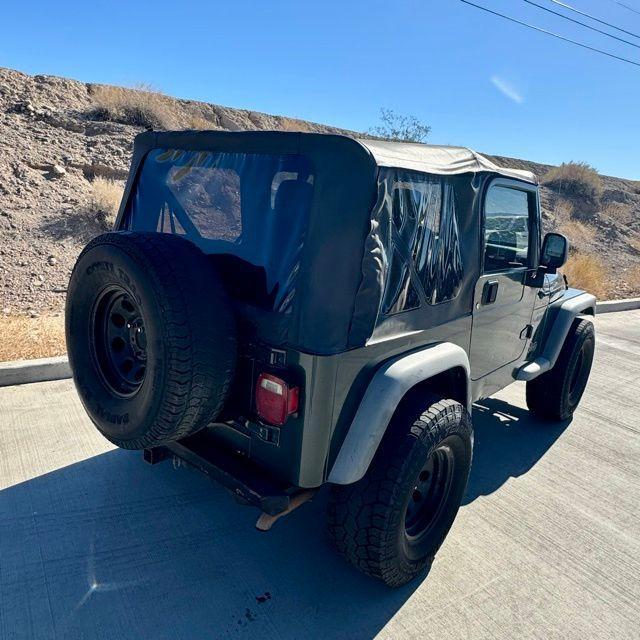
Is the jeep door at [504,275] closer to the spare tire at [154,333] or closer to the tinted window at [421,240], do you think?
the tinted window at [421,240]

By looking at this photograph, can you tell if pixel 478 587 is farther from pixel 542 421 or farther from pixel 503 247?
pixel 542 421

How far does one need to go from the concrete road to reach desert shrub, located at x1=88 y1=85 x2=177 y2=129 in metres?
10.8

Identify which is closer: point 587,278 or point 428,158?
point 428,158

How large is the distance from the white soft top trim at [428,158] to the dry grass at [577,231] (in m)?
15.9

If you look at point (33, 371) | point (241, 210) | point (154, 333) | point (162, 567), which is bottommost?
point (162, 567)

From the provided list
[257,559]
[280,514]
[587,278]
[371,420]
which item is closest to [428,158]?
[371,420]

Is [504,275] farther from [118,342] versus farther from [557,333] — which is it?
[118,342]

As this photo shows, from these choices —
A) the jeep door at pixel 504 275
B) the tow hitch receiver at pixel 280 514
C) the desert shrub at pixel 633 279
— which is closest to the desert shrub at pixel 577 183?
the desert shrub at pixel 633 279

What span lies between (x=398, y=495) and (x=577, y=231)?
18894 millimetres

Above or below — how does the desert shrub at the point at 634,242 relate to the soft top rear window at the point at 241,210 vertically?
below

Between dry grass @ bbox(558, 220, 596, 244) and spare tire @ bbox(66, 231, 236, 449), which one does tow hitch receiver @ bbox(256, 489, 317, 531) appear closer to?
spare tire @ bbox(66, 231, 236, 449)

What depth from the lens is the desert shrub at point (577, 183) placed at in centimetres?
2295

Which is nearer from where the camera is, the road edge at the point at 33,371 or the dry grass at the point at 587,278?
the road edge at the point at 33,371

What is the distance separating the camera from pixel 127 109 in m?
13.0
